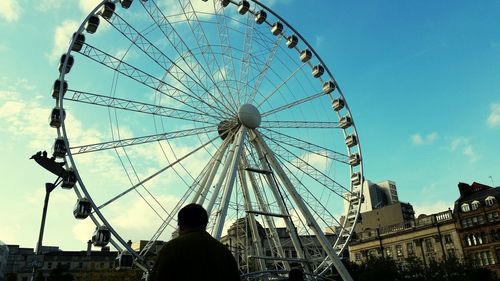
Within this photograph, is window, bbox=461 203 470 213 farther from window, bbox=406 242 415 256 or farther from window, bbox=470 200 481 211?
window, bbox=406 242 415 256

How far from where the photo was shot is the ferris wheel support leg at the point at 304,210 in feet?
90.6

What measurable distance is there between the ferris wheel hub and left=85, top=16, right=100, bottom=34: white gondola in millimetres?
10253

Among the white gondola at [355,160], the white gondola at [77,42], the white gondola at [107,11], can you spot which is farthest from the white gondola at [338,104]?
the white gondola at [77,42]

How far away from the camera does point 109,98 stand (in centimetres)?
2542

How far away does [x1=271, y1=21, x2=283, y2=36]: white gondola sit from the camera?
34.3 meters

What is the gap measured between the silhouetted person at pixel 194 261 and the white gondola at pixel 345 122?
106ft

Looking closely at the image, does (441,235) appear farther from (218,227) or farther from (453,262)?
(218,227)

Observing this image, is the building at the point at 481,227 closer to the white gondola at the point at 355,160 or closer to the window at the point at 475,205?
the window at the point at 475,205

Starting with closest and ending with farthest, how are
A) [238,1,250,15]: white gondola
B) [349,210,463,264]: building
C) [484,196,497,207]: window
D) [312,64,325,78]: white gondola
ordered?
[238,1,250,15]: white gondola
[312,64,325,78]: white gondola
[484,196,497,207]: window
[349,210,463,264]: building

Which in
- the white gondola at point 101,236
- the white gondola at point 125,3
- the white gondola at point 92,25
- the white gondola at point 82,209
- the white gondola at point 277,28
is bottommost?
the white gondola at point 101,236

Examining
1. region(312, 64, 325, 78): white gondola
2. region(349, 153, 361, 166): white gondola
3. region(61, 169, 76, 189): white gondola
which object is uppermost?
region(312, 64, 325, 78): white gondola

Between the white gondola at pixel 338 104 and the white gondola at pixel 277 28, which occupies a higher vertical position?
the white gondola at pixel 277 28

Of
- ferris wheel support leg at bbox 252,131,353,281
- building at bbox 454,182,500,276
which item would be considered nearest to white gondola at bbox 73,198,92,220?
ferris wheel support leg at bbox 252,131,353,281

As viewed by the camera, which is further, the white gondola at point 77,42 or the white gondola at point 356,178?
the white gondola at point 356,178
